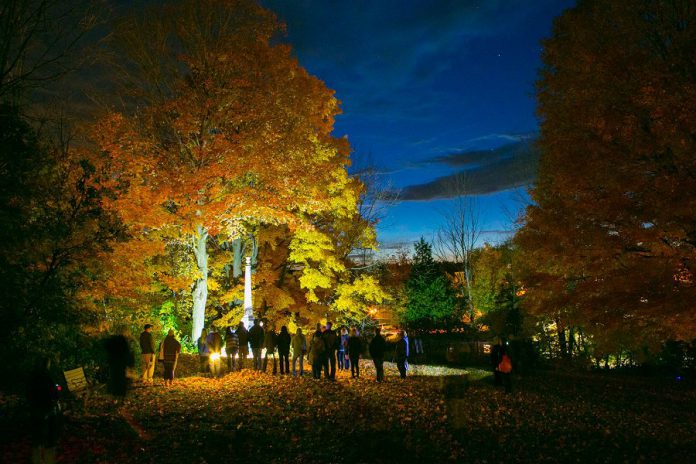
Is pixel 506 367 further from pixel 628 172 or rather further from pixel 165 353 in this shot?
pixel 165 353

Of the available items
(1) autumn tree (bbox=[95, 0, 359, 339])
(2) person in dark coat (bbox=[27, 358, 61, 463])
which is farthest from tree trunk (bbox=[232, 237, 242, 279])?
(2) person in dark coat (bbox=[27, 358, 61, 463])

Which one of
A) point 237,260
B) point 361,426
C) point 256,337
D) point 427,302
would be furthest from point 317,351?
point 427,302

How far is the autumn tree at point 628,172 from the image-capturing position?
10914 mm

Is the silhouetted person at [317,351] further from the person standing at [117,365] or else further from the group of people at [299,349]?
the person standing at [117,365]

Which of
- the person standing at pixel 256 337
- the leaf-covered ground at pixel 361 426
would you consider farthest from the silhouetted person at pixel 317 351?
the person standing at pixel 256 337

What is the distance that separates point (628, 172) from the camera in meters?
11.6

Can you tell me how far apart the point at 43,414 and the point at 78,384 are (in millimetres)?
4388

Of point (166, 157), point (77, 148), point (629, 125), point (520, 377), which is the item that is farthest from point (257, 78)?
point (520, 377)

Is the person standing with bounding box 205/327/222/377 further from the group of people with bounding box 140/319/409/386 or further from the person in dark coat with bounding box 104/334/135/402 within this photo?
the person in dark coat with bounding box 104/334/135/402

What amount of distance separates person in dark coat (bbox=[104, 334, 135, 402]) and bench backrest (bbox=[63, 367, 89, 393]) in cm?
54

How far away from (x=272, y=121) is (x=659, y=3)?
45.0 ft

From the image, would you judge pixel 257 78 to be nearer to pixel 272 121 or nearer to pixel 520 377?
pixel 272 121

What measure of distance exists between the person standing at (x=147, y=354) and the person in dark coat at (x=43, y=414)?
5653 mm

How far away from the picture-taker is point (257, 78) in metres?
19.9
